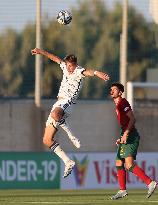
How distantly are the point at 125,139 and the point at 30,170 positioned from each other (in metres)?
10.1

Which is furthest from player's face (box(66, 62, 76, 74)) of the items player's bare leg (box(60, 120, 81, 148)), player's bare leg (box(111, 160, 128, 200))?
player's bare leg (box(111, 160, 128, 200))

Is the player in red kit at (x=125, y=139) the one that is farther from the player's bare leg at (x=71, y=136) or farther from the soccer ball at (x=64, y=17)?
the soccer ball at (x=64, y=17)

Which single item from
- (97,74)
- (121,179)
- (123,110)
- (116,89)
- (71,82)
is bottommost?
(121,179)

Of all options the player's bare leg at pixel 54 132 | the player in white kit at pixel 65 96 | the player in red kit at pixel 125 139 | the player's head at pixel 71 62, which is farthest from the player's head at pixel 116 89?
the player's bare leg at pixel 54 132

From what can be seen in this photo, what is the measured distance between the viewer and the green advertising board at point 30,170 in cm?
2916

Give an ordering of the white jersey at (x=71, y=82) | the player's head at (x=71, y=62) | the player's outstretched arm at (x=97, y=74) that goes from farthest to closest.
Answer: the white jersey at (x=71, y=82) < the player's head at (x=71, y=62) < the player's outstretched arm at (x=97, y=74)

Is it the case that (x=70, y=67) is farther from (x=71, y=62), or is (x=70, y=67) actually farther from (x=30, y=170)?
(x=30, y=170)

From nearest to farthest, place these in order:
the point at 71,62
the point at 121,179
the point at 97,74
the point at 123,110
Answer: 1. the point at 97,74
2. the point at 123,110
3. the point at 121,179
4. the point at 71,62

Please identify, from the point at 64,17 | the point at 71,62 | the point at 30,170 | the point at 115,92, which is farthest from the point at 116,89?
the point at 30,170

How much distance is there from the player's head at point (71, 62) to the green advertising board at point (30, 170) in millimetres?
8893

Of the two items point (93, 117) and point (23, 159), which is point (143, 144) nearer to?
point (93, 117)

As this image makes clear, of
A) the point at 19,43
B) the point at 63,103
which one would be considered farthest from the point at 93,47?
the point at 63,103

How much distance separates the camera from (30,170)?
29.5 metres

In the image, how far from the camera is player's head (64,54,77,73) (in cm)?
2053
